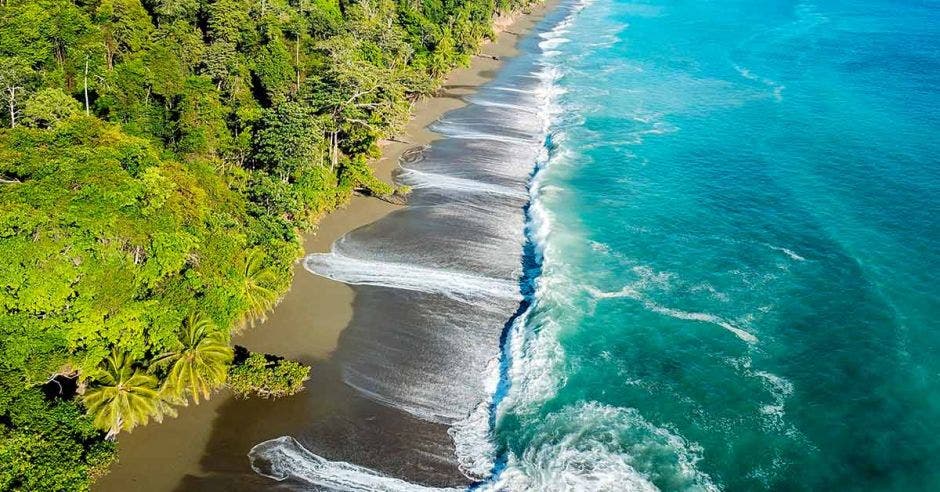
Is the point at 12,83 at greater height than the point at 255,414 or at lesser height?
greater

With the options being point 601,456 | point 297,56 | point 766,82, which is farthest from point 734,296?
point 766,82

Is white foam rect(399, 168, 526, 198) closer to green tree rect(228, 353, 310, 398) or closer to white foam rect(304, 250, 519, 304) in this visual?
white foam rect(304, 250, 519, 304)

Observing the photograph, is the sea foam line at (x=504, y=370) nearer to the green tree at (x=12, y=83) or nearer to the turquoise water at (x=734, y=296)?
the turquoise water at (x=734, y=296)

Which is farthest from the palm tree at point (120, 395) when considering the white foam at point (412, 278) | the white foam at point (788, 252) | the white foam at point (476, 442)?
the white foam at point (788, 252)

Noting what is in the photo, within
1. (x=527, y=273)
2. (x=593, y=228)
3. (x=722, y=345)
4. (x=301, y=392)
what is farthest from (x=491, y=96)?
(x=301, y=392)

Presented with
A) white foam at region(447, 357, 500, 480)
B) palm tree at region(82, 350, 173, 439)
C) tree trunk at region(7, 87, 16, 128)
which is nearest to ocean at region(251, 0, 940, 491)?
white foam at region(447, 357, 500, 480)

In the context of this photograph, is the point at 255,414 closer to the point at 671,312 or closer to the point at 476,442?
the point at 476,442
